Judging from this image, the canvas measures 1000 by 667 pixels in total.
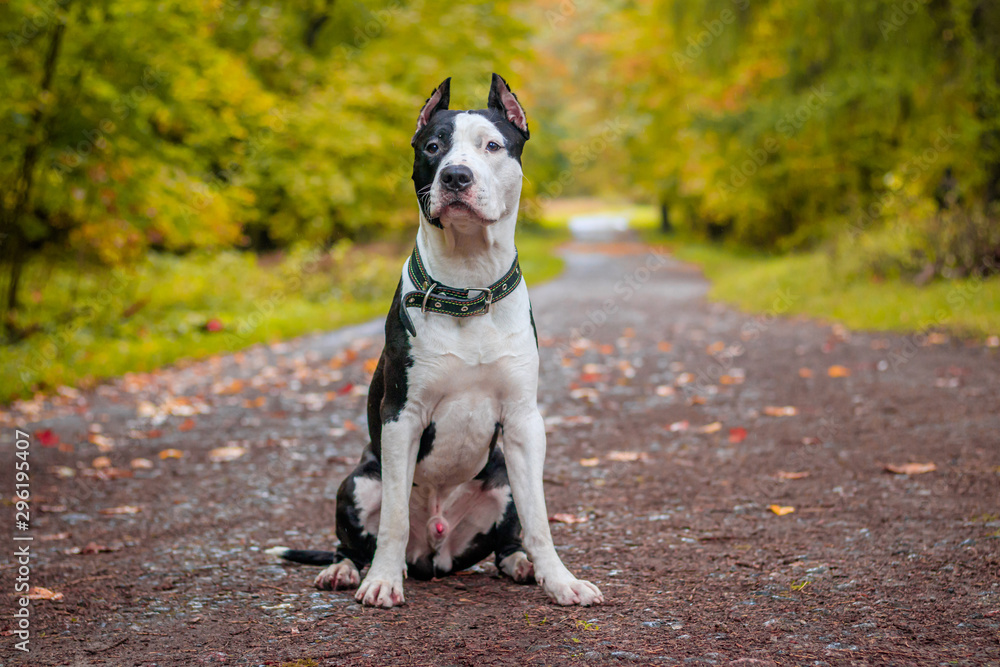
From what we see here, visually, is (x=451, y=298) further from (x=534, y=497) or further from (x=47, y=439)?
(x=47, y=439)

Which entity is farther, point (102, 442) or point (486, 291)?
point (102, 442)

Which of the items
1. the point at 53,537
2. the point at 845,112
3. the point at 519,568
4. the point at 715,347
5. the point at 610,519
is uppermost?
the point at 845,112

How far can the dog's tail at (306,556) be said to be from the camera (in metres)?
3.75

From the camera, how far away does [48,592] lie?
11.1ft

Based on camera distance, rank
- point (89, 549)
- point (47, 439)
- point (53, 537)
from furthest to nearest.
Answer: point (47, 439) → point (53, 537) → point (89, 549)

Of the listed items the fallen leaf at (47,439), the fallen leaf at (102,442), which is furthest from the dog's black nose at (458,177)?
the fallen leaf at (47,439)

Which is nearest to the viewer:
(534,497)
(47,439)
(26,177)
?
(534,497)

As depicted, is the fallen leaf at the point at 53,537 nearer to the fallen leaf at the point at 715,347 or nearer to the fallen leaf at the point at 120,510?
the fallen leaf at the point at 120,510

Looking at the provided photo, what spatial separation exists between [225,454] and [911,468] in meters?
4.42

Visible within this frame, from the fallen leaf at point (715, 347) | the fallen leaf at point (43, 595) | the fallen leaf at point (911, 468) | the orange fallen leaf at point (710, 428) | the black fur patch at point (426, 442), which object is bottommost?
the fallen leaf at point (43, 595)

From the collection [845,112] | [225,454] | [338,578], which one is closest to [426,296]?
[338,578]

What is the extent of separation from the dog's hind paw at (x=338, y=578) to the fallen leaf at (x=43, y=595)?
1.00 m

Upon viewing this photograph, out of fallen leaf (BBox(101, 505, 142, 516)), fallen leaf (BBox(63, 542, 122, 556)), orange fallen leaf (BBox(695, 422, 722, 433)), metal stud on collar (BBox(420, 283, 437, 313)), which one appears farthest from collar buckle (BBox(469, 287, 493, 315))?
orange fallen leaf (BBox(695, 422, 722, 433))

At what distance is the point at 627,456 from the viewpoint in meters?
5.72
